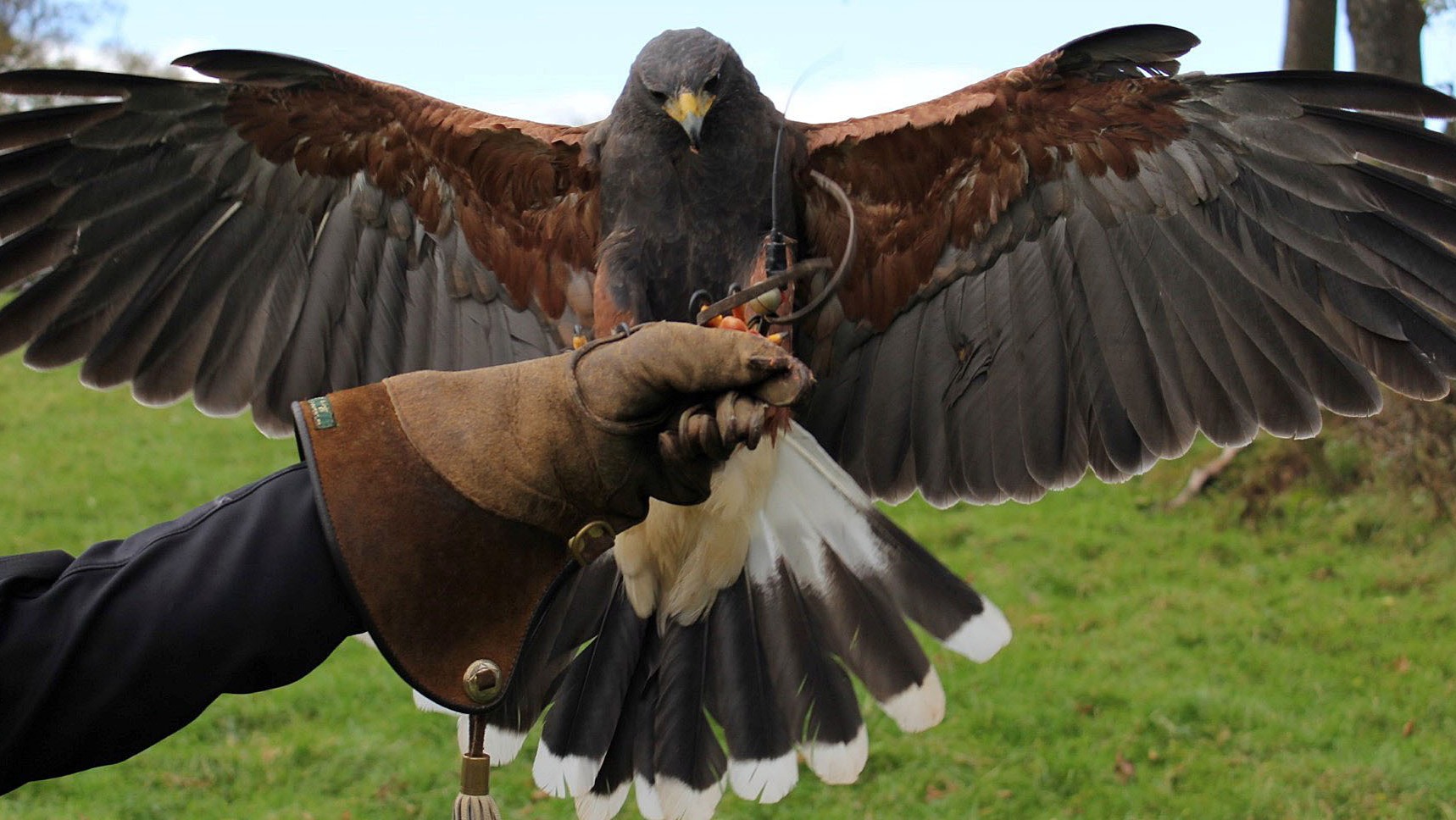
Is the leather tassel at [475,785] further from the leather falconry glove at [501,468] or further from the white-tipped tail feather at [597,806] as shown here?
the white-tipped tail feather at [597,806]

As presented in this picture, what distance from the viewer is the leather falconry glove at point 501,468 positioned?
73.5 inches

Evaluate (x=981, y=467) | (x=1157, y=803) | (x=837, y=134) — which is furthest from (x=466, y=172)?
(x=1157, y=803)

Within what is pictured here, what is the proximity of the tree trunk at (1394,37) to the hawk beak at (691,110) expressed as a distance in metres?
3.84

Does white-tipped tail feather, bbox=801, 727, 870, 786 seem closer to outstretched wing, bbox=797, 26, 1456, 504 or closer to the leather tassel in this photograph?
outstretched wing, bbox=797, 26, 1456, 504

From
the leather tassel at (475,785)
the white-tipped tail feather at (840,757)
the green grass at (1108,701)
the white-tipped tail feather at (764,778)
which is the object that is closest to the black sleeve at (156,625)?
the leather tassel at (475,785)

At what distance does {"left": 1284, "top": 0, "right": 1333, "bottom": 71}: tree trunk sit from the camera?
6070 millimetres

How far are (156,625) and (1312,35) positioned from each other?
591 cm

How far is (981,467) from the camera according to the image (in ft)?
12.6

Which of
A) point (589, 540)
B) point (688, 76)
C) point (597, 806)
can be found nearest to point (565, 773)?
point (597, 806)

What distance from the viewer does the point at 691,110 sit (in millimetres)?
3607

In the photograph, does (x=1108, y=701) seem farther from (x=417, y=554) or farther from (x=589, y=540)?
(x=417, y=554)

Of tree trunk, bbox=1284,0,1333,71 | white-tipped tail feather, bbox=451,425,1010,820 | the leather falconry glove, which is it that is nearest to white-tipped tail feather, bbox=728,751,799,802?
white-tipped tail feather, bbox=451,425,1010,820

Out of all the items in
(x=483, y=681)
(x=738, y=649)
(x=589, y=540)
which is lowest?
(x=738, y=649)

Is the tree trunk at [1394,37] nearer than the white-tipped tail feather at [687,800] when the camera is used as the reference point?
No
